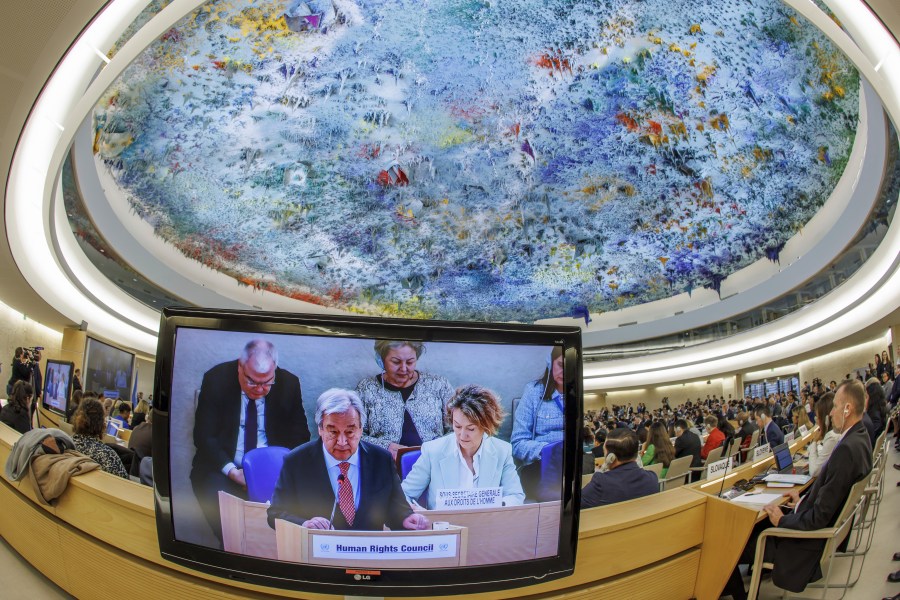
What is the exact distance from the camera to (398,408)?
1.24m

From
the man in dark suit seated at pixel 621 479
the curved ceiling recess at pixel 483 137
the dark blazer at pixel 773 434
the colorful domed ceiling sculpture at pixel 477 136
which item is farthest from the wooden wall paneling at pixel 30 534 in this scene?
the colorful domed ceiling sculpture at pixel 477 136

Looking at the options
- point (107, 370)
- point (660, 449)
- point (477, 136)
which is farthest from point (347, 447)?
point (107, 370)

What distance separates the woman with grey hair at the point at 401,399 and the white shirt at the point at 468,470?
0.08 meters

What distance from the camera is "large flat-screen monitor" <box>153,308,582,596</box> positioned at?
123cm

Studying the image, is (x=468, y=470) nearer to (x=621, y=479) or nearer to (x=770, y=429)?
(x=621, y=479)

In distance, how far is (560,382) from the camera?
1.33 metres

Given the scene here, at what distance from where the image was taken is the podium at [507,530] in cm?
128

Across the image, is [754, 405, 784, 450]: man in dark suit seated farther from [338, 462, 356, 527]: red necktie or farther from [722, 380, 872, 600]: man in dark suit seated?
[338, 462, 356, 527]: red necktie

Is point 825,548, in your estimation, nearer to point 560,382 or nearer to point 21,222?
point 560,382

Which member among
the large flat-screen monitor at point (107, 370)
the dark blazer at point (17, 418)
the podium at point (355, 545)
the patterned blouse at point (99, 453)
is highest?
the podium at point (355, 545)

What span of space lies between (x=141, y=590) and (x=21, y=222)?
5.21 m

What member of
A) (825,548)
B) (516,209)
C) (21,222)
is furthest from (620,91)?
(21,222)

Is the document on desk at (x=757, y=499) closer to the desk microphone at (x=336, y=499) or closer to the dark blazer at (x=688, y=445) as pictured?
the desk microphone at (x=336, y=499)

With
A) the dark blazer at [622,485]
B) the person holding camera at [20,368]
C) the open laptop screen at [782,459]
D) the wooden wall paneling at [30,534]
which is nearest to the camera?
the wooden wall paneling at [30,534]
